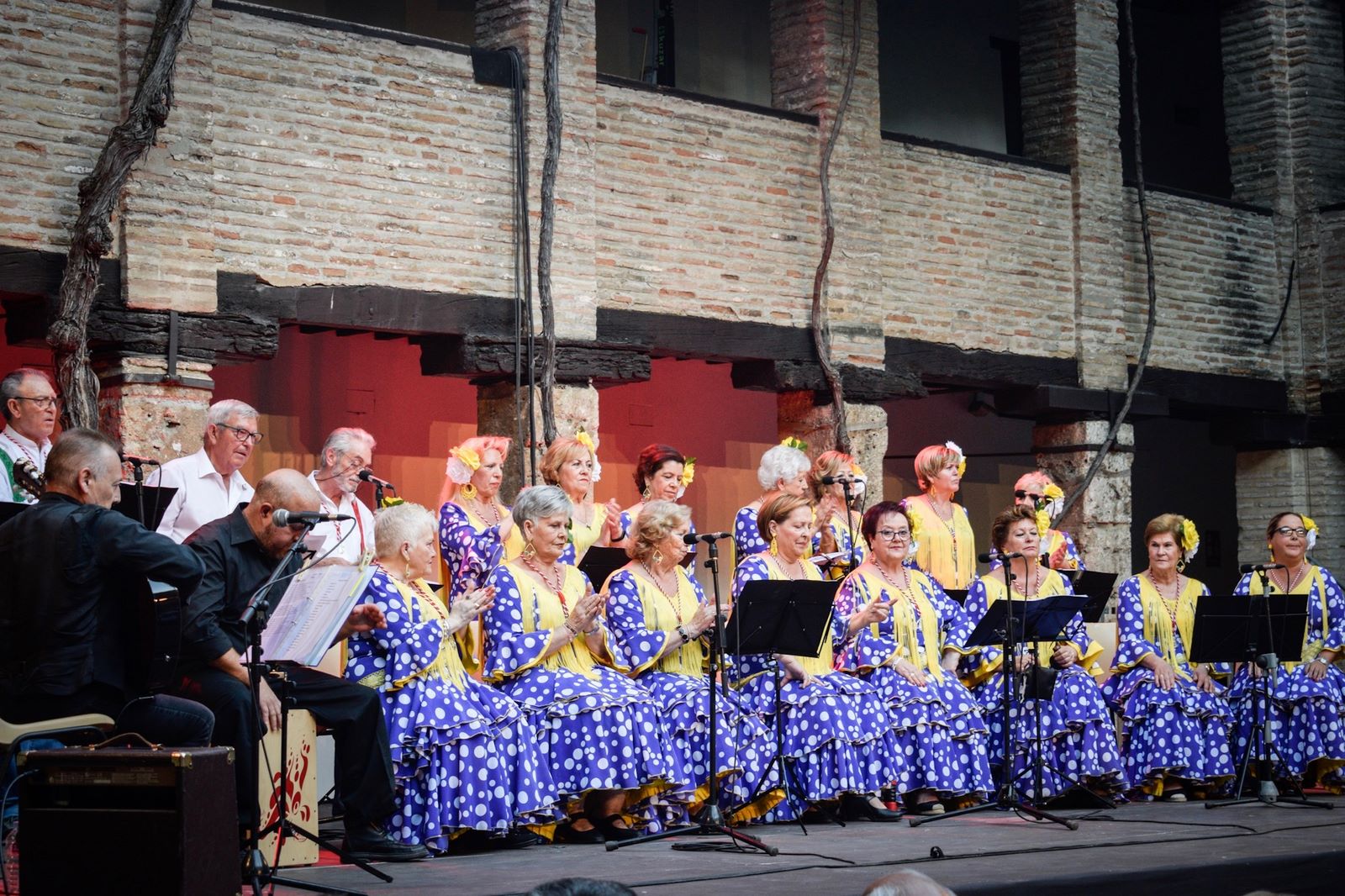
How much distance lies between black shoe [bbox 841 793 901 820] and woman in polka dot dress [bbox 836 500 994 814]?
192 millimetres

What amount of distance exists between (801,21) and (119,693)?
847 centimetres

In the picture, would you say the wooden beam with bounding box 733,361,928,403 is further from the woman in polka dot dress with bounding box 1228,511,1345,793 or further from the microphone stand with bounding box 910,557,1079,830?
the microphone stand with bounding box 910,557,1079,830

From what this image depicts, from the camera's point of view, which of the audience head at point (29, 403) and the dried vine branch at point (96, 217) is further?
the dried vine branch at point (96, 217)

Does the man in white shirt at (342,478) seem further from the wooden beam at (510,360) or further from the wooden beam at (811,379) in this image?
the wooden beam at (811,379)

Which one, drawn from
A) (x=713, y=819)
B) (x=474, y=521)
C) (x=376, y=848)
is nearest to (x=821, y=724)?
(x=713, y=819)

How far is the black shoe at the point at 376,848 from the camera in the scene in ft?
22.3

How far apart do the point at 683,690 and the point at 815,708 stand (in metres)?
0.79

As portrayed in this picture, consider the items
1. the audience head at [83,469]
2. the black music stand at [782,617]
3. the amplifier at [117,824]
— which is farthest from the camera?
the black music stand at [782,617]

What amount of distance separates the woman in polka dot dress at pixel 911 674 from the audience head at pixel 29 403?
151 inches

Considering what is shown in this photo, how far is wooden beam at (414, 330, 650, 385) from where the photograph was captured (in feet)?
35.3

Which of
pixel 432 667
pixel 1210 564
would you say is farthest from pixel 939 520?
pixel 1210 564

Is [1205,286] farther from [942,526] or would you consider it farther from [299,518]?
[299,518]

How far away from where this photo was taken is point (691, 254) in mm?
11820

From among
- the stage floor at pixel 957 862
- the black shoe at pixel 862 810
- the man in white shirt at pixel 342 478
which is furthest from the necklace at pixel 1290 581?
the man in white shirt at pixel 342 478
